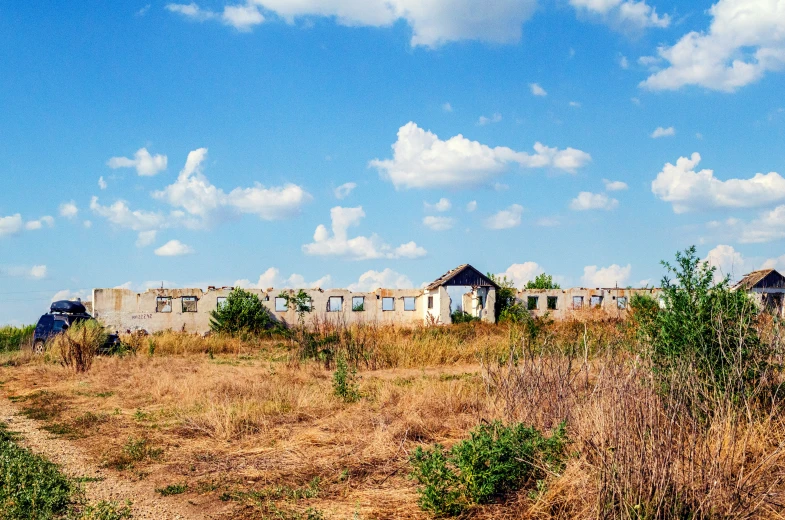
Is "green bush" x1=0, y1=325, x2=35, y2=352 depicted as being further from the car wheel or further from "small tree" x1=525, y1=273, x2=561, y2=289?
"small tree" x1=525, y1=273, x2=561, y2=289

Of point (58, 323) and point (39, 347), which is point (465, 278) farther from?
point (39, 347)

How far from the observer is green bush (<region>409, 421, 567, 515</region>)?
527cm

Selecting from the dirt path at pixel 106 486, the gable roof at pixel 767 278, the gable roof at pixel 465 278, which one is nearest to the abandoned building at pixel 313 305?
the gable roof at pixel 465 278

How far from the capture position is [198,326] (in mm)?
34094

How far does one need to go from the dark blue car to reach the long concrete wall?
23400 millimetres

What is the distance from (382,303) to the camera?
36.5 metres

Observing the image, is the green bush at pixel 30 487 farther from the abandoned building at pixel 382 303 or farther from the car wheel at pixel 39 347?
the abandoned building at pixel 382 303

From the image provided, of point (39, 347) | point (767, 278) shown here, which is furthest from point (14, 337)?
point (767, 278)

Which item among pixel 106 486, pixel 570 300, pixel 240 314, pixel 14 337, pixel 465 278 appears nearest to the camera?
pixel 106 486

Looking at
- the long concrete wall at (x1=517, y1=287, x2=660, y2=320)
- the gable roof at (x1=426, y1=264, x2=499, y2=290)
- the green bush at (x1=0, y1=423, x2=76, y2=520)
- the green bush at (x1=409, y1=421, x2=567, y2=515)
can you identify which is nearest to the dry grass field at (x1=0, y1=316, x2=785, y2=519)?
the green bush at (x1=409, y1=421, x2=567, y2=515)

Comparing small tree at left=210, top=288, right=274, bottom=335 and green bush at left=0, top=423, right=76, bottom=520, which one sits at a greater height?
small tree at left=210, top=288, right=274, bottom=335

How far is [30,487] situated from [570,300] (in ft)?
116

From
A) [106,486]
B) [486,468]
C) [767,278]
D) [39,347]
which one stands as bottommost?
[106,486]

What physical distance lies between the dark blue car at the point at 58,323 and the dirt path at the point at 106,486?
12.0m
